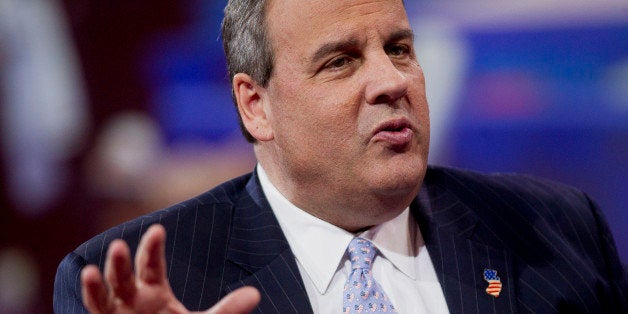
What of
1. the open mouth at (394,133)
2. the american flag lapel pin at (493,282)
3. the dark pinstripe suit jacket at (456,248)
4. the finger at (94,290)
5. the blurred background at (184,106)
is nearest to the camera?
the finger at (94,290)

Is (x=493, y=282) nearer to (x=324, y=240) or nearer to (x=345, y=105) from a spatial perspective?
(x=324, y=240)

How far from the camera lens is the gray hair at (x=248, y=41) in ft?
7.80

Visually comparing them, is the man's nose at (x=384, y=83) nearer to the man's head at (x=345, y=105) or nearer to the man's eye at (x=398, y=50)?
the man's head at (x=345, y=105)

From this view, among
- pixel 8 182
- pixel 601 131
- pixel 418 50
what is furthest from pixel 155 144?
pixel 601 131

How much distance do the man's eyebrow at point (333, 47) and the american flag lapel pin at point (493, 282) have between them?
0.87 meters

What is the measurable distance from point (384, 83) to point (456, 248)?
67 centimetres

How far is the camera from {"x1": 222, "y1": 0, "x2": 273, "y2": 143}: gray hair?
238 cm

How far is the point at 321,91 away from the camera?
7.34 ft

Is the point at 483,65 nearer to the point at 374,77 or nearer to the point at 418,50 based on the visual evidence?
the point at 418,50

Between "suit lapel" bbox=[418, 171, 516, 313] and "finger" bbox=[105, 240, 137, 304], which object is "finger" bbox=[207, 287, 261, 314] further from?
"suit lapel" bbox=[418, 171, 516, 313]

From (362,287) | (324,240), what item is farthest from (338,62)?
(362,287)

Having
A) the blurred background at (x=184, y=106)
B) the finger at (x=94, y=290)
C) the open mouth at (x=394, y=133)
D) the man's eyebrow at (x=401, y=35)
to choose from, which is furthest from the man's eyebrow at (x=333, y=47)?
the blurred background at (x=184, y=106)

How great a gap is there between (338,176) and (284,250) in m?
0.31

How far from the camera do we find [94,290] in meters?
1.55
